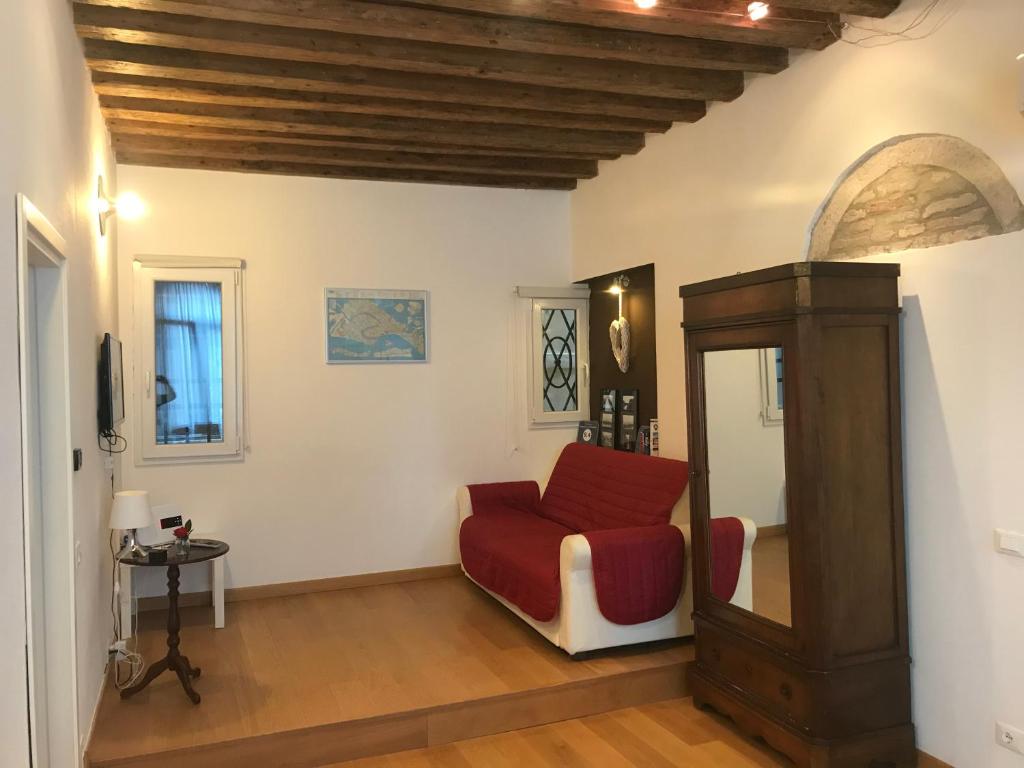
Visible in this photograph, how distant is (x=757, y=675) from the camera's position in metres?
3.24

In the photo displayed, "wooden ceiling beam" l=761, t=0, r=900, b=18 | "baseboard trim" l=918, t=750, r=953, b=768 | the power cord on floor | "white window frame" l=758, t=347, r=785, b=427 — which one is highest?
"wooden ceiling beam" l=761, t=0, r=900, b=18

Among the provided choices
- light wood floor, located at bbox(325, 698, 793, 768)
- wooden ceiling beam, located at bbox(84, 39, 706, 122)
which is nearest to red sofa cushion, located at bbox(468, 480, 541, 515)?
light wood floor, located at bbox(325, 698, 793, 768)

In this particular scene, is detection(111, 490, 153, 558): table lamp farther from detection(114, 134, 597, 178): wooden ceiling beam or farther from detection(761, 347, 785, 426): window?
detection(761, 347, 785, 426): window

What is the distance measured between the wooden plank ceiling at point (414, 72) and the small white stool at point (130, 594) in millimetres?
2354

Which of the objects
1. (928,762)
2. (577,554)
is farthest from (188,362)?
(928,762)

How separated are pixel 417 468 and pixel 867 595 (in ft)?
10.4

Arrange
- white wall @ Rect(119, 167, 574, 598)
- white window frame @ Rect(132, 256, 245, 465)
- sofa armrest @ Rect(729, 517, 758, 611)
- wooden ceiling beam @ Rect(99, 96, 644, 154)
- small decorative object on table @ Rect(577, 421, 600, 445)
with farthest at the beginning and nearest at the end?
small decorative object on table @ Rect(577, 421, 600, 445)
white wall @ Rect(119, 167, 574, 598)
white window frame @ Rect(132, 256, 245, 465)
wooden ceiling beam @ Rect(99, 96, 644, 154)
sofa armrest @ Rect(729, 517, 758, 611)

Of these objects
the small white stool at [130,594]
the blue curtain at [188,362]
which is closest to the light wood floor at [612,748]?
the small white stool at [130,594]

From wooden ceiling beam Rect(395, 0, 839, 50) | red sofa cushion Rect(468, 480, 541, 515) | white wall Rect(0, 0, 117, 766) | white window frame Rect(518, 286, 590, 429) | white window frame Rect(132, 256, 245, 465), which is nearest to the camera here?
white wall Rect(0, 0, 117, 766)

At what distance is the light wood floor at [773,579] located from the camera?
10.1ft

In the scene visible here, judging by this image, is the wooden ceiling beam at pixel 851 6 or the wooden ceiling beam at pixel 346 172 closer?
the wooden ceiling beam at pixel 851 6

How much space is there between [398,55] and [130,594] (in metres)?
3.17

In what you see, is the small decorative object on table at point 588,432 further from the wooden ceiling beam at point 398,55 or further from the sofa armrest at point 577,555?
the wooden ceiling beam at point 398,55

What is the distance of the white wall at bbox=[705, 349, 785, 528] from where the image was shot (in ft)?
10.4
